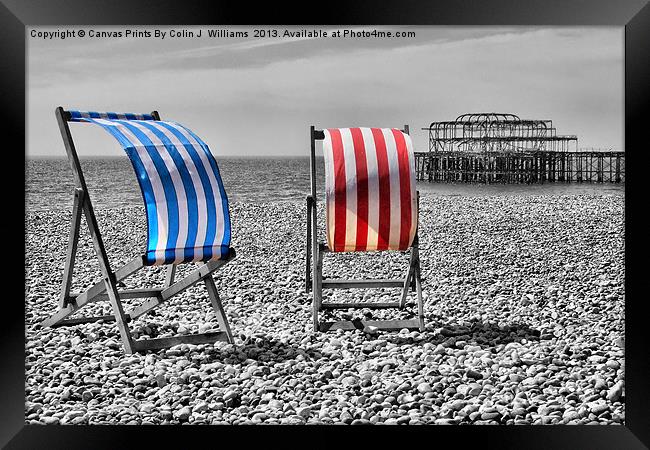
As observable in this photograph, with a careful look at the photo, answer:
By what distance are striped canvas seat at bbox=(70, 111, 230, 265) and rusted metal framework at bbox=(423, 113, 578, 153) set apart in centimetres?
4534

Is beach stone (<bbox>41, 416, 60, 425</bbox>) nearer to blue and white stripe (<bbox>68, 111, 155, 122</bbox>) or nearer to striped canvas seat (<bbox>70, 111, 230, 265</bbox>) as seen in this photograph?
striped canvas seat (<bbox>70, 111, 230, 265</bbox>)

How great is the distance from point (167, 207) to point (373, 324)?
1.48 m

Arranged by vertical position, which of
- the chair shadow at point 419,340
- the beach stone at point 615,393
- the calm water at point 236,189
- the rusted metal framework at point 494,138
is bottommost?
the beach stone at point 615,393

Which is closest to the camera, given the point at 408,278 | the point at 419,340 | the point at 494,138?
the point at 419,340

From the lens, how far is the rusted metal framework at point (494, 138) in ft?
162

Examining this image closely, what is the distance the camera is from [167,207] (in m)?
3.89

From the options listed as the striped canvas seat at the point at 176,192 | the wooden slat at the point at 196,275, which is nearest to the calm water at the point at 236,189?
the wooden slat at the point at 196,275

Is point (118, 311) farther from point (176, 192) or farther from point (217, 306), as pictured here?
point (176, 192)

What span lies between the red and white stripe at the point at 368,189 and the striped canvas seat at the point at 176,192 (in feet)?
2.29

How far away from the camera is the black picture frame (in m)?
2.32

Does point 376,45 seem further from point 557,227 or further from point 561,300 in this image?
point 561,300

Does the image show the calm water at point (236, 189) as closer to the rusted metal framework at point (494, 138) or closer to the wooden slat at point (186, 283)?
the rusted metal framework at point (494, 138)

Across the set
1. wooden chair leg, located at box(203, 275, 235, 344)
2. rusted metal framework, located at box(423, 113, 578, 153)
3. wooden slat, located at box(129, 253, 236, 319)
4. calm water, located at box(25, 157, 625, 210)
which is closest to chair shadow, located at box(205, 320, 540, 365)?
wooden chair leg, located at box(203, 275, 235, 344)
